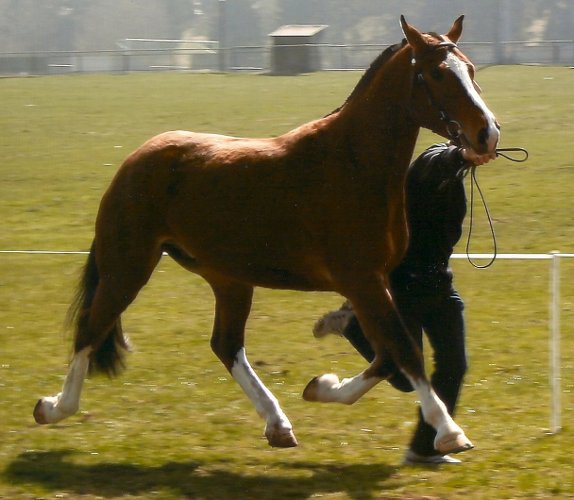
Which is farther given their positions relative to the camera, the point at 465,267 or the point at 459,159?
the point at 465,267

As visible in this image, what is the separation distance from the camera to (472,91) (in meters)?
5.58

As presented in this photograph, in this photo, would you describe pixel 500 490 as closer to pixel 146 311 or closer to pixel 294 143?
pixel 294 143

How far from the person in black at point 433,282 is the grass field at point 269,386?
0.40m

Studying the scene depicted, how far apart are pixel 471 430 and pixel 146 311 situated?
15.5ft

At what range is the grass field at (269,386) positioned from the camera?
607 cm

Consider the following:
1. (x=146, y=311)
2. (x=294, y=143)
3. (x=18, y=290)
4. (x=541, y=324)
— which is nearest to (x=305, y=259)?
(x=294, y=143)

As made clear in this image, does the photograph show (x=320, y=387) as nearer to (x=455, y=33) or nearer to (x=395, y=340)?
(x=395, y=340)

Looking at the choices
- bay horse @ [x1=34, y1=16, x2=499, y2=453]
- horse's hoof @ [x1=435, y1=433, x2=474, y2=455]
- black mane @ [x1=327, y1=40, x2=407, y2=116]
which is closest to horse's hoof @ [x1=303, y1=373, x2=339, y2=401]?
bay horse @ [x1=34, y1=16, x2=499, y2=453]

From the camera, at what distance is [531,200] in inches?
674

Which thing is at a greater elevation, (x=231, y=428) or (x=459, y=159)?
(x=459, y=159)

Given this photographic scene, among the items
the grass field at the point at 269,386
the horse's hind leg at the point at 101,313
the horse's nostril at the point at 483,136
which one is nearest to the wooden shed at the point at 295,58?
the grass field at the point at 269,386

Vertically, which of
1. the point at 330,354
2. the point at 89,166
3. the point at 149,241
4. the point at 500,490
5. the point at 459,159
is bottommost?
the point at 89,166

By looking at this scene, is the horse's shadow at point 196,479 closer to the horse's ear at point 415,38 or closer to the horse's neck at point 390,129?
the horse's neck at point 390,129

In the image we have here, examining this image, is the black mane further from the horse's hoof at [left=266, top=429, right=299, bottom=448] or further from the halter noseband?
the horse's hoof at [left=266, top=429, right=299, bottom=448]
